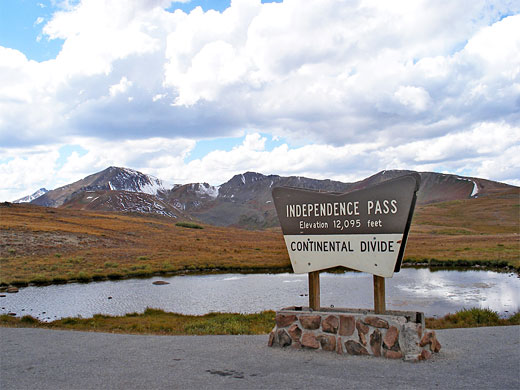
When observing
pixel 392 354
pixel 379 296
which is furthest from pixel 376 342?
pixel 379 296

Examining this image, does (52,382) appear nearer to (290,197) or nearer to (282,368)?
(282,368)

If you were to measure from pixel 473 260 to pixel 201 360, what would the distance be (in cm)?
4240

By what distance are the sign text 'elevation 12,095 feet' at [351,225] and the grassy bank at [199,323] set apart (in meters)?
4.50

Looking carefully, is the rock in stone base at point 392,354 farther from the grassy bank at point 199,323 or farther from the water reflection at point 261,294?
the water reflection at point 261,294

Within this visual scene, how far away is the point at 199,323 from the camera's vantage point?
1769 centimetres

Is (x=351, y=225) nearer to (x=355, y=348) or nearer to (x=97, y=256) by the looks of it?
(x=355, y=348)

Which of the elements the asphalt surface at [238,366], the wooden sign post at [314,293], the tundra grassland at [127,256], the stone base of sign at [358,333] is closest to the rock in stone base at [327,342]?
Answer: the stone base of sign at [358,333]

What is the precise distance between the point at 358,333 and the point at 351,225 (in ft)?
8.00

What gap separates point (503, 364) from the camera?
28.0 feet

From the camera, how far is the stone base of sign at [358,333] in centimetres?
931

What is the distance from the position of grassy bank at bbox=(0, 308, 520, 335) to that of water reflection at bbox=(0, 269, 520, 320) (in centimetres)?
372

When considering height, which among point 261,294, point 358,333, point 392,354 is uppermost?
point 358,333

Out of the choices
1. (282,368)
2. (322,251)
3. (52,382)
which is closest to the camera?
(52,382)

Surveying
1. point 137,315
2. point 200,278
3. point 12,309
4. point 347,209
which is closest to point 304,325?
point 347,209
